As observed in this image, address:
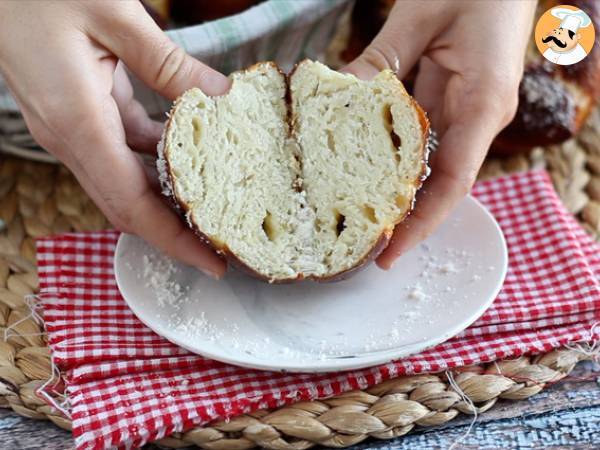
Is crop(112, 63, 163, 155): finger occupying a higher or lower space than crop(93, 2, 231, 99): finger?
lower

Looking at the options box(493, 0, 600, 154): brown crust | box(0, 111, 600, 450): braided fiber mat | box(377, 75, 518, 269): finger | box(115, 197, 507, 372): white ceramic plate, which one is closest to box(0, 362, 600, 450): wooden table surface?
box(0, 111, 600, 450): braided fiber mat

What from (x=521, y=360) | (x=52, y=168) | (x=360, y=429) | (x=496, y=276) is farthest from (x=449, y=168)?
(x=52, y=168)

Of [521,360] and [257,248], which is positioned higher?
[257,248]

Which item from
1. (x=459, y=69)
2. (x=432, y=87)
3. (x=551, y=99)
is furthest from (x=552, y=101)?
(x=459, y=69)

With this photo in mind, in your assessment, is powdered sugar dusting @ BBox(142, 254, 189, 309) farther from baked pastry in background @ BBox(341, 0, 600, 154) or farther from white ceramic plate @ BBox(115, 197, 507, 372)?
baked pastry in background @ BBox(341, 0, 600, 154)

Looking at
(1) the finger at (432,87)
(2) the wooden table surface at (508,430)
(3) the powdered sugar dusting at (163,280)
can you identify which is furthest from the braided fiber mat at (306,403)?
(1) the finger at (432,87)

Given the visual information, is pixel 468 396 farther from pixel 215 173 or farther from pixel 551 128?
pixel 551 128
